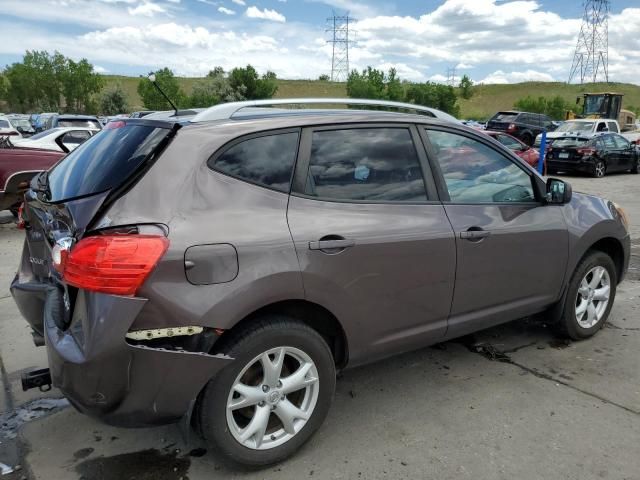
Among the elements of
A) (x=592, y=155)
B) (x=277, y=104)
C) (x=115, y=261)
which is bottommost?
(x=592, y=155)

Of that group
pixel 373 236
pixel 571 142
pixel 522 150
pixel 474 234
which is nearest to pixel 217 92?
pixel 571 142

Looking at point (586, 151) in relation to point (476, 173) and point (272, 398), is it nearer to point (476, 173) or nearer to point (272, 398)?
point (476, 173)

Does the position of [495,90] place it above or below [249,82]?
above

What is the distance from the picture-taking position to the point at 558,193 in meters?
3.78

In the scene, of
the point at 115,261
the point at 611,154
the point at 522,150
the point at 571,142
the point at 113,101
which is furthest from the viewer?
the point at 113,101

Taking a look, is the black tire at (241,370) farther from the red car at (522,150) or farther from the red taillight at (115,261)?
the red car at (522,150)

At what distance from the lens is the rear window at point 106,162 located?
2451 millimetres

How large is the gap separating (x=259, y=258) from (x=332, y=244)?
0.41 m

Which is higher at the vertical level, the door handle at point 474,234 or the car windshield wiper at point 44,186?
the car windshield wiper at point 44,186

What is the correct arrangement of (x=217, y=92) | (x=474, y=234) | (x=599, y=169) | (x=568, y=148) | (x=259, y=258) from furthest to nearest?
(x=217, y=92), (x=599, y=169), (x=568, y=148), (x=474, y=234), (x=259, y=258)

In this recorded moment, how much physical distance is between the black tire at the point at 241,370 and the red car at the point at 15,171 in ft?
23.0

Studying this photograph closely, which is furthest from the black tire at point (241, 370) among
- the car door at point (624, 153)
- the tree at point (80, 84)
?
the tree at point (80, 84)

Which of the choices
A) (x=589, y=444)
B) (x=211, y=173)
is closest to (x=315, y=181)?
(x=211, y=173)

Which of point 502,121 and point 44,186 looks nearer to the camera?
point 44,186
